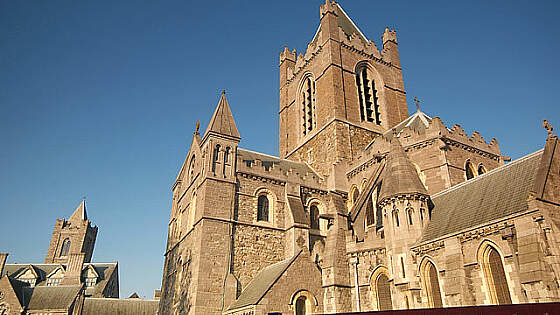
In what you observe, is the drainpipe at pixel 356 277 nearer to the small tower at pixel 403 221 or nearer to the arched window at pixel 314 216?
the small tower at pixel 403 221

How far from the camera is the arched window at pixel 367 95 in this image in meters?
32.2

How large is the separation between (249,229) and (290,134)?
15.0 m

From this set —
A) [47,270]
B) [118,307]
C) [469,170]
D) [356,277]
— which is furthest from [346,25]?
[47,270]

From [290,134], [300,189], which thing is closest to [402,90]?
[290,134]

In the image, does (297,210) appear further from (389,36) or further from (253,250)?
(389,36)

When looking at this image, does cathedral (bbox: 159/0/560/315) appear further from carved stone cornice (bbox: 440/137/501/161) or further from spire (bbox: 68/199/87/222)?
spire (bbox: 68/199/87/222)

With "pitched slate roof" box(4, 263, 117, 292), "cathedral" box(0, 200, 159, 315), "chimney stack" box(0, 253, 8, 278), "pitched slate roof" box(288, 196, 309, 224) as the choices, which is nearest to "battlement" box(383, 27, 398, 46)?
"pitched slate roof" box(288, 196, 309, 224)

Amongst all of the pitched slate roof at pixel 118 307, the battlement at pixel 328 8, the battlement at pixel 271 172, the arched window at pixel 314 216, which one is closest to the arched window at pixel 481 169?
the battlement at pixel 271 172

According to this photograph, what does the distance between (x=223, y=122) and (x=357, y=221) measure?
983cm

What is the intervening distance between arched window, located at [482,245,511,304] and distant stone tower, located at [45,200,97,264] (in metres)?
60.4

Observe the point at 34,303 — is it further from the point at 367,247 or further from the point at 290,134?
the point at 367,247

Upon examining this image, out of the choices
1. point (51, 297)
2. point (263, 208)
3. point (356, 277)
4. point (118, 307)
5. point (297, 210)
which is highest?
point (263, 208)

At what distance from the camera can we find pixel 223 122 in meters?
23.7

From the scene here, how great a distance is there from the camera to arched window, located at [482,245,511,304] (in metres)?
13.6
